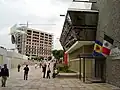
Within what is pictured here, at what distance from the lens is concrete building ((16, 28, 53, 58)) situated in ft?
450

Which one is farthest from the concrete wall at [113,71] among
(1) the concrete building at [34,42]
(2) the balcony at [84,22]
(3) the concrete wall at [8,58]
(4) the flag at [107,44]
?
(1) the concrete building at [34,42]

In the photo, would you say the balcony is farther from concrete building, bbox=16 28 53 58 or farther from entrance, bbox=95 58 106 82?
concrete building, bbox=16 28 53 58

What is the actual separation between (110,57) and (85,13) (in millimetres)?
7993

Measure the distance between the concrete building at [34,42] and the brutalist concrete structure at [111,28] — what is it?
103 metres

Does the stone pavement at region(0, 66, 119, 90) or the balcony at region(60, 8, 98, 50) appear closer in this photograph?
the stone pavement at region(0, 66, 119, 90)

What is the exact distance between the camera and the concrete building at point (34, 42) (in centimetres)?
13725

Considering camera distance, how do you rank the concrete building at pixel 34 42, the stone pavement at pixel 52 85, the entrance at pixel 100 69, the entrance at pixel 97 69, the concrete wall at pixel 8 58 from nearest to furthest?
the stone pavement at pixel 52 85
the entrance at pixel 97 69
the entrance at pixel 100 69
the concrete wall at pixel 8 58
the concrete building at pixel 34 42

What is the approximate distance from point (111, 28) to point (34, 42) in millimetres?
125391

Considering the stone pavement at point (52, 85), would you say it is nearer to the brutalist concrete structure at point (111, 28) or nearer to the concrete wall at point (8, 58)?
the brutalist concrete structure at point (111, 28)

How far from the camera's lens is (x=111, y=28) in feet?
77.0

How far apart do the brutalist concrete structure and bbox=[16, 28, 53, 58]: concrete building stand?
10291cm

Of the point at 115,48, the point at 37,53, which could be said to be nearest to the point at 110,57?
the point at 115,48

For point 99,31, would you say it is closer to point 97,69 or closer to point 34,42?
point 97,69

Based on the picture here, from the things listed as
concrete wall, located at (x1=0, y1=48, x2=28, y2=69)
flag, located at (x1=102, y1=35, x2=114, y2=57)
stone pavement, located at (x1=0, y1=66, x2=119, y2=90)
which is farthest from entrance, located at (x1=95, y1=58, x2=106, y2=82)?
concrete wall, located at (x1=0, y1=48, x2=28, y2=69)
